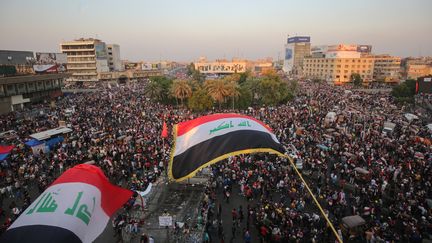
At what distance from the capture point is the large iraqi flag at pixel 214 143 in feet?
27.3

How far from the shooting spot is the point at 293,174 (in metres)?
17.2

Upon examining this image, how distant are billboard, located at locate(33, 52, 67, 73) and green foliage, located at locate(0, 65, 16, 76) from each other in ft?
17.7

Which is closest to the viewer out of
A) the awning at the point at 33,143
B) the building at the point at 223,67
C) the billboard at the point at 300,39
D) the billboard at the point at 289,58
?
the awning at the point at 33,143

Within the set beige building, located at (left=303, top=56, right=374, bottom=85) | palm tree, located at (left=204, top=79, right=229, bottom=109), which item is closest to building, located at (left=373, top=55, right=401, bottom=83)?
beige building, located at (left=303, top=56, right=374, bottom=85)

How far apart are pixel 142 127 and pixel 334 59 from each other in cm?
8889

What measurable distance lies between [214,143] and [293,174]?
10318mm

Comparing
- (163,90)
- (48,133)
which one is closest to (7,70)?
(163,90)

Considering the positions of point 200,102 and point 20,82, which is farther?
point 200,102

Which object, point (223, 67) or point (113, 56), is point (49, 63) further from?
point (223, 67)

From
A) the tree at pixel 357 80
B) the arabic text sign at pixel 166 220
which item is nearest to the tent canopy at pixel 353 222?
the arabic text sign at pixel 166 220

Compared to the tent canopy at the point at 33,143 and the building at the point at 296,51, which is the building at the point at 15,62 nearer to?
the tent canopy at the point at 33,143

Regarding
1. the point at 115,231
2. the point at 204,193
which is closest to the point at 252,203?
the point at 204,193

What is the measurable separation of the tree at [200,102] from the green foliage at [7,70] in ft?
95.4

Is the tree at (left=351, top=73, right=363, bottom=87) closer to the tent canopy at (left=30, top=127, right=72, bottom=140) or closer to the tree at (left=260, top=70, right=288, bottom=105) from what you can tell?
the tree at (left=260, top=70, right=288, bottom=105)
